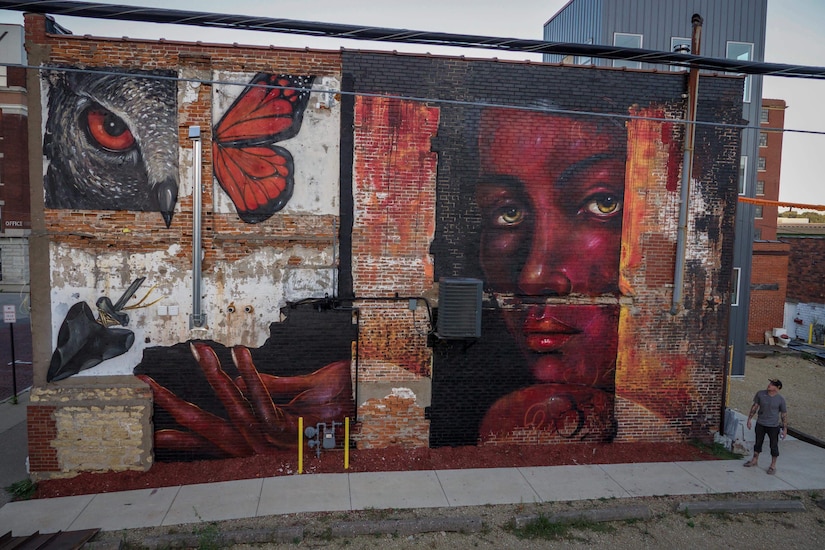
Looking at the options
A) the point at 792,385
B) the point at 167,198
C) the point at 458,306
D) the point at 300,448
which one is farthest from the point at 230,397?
the point at 792,385

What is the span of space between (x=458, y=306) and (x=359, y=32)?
175 inches

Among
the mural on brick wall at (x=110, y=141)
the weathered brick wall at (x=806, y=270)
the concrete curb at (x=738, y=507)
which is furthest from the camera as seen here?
the weathered brick wall at (x=806, y=270)

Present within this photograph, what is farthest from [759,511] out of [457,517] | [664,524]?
[457,517]

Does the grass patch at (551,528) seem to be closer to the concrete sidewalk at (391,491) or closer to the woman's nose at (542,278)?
the concrete sidewalk at (391,491)

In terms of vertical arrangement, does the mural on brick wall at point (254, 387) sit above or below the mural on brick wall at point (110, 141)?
below

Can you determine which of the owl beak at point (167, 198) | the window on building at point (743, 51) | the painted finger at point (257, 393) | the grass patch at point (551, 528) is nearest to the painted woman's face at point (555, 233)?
the grass patch at point (551, 528)

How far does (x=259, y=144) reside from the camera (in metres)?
8.35

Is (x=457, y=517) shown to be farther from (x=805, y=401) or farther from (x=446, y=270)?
(x=805, y=401)

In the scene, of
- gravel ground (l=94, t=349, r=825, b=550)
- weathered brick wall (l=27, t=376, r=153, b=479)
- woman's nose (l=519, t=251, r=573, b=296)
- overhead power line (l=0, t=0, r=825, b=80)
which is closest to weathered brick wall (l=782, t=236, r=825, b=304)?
gravel ground (l=94, t=349, r=825, b=550)

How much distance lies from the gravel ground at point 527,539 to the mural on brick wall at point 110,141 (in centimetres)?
469

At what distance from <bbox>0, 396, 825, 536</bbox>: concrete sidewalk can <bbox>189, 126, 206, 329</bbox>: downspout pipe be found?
261 centimetres

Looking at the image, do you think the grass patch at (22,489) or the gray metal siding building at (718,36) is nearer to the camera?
the grass patch at (22,489)

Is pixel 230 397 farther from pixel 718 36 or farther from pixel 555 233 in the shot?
pixel 718 36

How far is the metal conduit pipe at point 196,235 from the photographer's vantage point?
8.09 m
